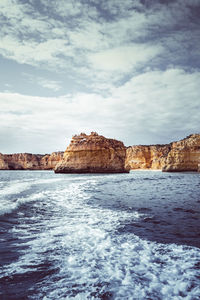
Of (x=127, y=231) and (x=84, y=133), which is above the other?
(x=84, y=133)

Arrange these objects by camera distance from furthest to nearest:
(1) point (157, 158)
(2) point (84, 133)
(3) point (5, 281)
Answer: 1. (1) point (157, 158)
2. (2) point (84, 133)
3. (3) point (5, 281)

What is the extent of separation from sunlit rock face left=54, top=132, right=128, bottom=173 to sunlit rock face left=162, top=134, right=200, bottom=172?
64.4 feet

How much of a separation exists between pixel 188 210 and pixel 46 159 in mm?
136400

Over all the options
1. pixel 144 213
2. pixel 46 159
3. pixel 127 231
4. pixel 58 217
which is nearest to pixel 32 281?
pixel 127 231

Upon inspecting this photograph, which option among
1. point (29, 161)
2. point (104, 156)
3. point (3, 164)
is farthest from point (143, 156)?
point (3, 164)

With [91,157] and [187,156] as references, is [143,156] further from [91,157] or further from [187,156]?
[91,157]

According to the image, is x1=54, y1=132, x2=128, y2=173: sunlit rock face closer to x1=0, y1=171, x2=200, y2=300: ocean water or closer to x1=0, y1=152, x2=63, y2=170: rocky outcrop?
x1=0, y1=171, x2=200, y2=300: ocean water

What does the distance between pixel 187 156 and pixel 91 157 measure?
1257 inches

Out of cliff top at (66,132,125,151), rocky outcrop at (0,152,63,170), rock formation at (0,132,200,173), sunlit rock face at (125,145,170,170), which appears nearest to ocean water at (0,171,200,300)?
cliff top at (66,132,125,151)

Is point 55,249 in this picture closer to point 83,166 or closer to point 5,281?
point 5,281

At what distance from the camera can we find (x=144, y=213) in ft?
25.5

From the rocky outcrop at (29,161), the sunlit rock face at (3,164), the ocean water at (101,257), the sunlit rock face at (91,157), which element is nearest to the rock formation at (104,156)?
the sunlit rock face at (91,157)

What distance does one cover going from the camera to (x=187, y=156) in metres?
61.1

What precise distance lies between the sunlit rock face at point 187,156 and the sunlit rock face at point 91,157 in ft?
64.4
